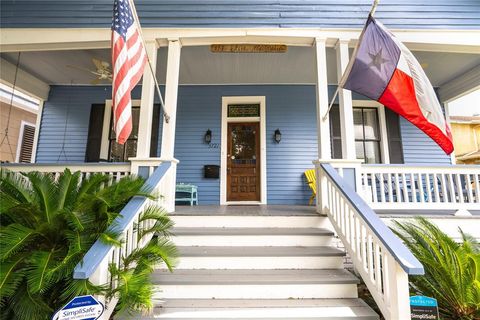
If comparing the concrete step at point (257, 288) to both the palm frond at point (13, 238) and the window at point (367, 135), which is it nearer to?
the palm frond at point (13, 238)

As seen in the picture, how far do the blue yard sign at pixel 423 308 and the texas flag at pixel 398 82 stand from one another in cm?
132

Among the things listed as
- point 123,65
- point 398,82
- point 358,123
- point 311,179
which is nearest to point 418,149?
point 358,123

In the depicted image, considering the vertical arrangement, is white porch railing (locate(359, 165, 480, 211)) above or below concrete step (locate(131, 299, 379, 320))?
above

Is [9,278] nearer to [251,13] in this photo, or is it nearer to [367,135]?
[251,13]

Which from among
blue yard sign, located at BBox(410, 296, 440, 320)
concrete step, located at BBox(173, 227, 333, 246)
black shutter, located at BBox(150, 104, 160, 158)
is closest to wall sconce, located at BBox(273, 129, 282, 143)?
black shutter, located at BBox(150, 104, 160, 158)

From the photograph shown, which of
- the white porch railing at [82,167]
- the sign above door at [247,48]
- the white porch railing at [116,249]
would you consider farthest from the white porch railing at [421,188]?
the white porch railing at [82,167]

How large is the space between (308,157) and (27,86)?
6261mm

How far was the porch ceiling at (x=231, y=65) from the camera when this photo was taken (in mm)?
4598

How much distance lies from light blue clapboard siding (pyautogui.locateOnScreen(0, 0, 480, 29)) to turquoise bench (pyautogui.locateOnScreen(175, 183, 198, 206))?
9.51 ft

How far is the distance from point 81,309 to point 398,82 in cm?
285

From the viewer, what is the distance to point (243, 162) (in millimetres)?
5656

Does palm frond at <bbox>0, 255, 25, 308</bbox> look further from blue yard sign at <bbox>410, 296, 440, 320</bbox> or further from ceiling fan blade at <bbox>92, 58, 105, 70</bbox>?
ceiling fan blade at <bbox>92, 58, 105, 70</bbox>

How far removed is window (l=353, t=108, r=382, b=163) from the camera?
563cm

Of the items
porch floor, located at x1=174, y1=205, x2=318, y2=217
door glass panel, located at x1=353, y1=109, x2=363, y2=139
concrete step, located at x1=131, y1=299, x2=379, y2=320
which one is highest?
door glass panel, located at x1=353, y1=109, x2=363, y2=139
